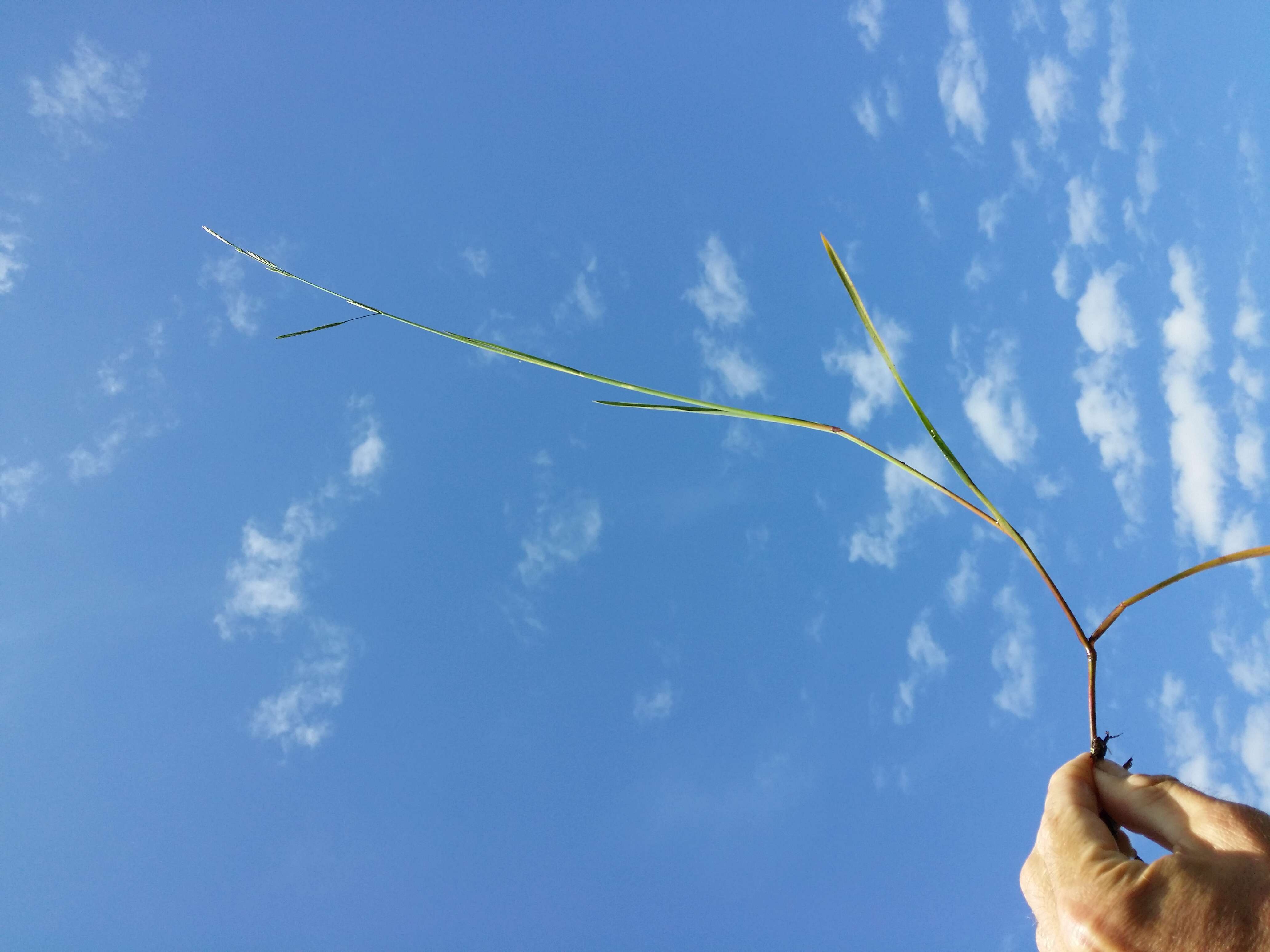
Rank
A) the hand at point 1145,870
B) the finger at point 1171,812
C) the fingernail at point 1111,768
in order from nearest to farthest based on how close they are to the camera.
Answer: the hand at point 1145,870
the finger at point 1171,812
the fingernail at point 1111,768

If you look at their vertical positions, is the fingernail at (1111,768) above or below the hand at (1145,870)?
above

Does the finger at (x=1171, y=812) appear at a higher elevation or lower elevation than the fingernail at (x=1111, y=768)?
lower

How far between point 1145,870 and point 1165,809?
0.24 m

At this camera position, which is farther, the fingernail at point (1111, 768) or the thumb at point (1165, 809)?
the fingernail at point (1111, 768)

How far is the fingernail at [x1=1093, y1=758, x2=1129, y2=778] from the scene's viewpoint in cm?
239

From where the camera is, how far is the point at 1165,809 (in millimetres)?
2193

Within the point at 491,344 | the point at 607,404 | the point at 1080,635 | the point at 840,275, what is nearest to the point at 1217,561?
the point at 1080,635

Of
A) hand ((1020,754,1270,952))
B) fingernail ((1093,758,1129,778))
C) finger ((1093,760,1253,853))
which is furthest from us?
fingernail ((1093,758,1129,778))

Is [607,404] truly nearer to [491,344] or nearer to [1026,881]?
[491,344]

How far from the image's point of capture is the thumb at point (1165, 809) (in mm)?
2041

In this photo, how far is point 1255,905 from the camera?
186 cm

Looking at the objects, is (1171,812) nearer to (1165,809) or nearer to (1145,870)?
(1165,809)

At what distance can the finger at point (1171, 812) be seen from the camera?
2012mm

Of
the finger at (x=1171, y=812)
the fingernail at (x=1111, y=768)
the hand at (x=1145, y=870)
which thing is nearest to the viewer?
the hand at (x=1145, y=870)
